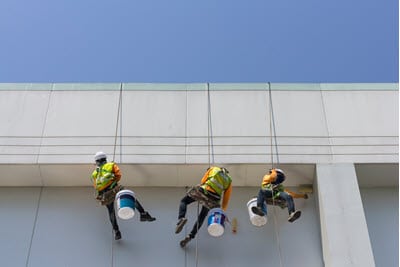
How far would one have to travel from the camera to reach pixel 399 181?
9.69 m

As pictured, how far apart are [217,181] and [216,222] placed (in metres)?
0.69

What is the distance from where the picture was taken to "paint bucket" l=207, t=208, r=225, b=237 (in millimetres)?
8281

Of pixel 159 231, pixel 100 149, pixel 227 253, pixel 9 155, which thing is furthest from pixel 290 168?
pixel 9 155

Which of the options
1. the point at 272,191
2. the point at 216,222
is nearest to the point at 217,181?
the point at 216,222

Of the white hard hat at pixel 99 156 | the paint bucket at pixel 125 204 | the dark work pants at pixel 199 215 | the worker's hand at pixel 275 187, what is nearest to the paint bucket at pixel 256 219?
the worker's hand at pixel 275 187

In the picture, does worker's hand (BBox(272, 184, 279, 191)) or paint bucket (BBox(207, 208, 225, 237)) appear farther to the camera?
worker's hand (BBox(272, 184, 279, 191))

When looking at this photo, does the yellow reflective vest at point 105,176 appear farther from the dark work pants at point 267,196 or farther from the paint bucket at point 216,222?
the dark work pants at point 267,196

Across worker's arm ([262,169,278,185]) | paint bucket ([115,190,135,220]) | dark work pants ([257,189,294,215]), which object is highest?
worker's arm ([262,169,278,185])

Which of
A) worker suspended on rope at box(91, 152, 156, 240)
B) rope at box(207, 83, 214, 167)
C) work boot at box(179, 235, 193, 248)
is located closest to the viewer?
worker suspended on rope at box(91, 152, 156, 240)

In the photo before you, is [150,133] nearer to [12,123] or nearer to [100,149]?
[100,149]

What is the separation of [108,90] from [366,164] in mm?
4928

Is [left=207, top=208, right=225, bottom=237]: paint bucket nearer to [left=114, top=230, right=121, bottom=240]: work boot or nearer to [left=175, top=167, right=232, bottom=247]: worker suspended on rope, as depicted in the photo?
[left=175, top=167, right=232, bottom=247]: worker suspended on rope

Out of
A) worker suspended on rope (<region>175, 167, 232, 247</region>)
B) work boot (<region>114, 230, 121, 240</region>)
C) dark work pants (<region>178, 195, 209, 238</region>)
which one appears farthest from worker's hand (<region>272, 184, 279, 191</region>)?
work boot (<region>114, 230, 121, 240</region>)

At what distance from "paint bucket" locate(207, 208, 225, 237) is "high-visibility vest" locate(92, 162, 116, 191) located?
1.70m
